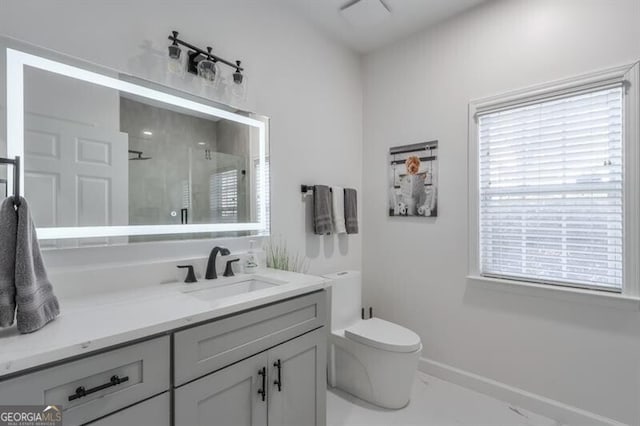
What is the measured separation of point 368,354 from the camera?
2.01 meters

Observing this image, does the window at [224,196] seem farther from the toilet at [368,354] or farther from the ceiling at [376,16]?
the ceiling at [376,16]

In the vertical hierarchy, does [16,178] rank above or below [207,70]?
below

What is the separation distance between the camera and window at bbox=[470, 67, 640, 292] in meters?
1.72

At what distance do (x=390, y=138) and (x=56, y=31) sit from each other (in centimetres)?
216

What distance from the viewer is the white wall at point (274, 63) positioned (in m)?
1.32

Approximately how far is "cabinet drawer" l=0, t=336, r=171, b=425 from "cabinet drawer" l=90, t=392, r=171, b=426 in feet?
0.06

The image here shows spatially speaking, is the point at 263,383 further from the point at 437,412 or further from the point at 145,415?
the point at 437,412

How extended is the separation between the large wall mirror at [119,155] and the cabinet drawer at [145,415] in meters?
0.74

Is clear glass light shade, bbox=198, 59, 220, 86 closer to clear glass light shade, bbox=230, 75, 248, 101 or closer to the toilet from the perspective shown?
clear glass light shade, bbox=230, 75, 248, 101

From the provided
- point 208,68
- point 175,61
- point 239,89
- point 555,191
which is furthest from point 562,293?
point 175,61

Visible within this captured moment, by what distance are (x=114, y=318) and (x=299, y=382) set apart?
0.84 metres

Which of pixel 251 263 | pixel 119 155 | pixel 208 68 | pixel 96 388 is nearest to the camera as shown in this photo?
pixel 96 388

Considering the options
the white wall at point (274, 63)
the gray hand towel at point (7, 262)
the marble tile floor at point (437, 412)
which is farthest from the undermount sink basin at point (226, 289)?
the marble tile floor at point (437, 412)

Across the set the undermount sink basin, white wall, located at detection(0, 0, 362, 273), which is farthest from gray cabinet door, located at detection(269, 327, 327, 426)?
white wall, located at detection(0, 0, 362, 273)
